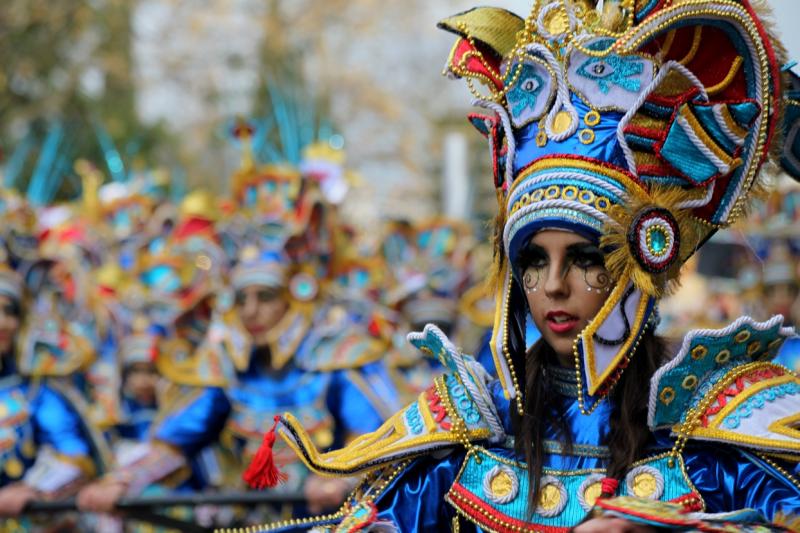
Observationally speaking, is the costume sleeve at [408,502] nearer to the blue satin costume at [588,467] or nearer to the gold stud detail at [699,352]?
the blue satin costume at [588,467]

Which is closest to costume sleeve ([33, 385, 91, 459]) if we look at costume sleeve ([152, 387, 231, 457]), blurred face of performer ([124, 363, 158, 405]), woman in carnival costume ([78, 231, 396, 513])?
woman in carnival costume ([78, 231, 396, 513])

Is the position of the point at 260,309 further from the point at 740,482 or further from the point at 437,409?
the point at 740,482

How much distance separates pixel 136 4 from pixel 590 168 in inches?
963

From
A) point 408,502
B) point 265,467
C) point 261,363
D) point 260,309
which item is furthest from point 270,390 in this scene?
point 408,502

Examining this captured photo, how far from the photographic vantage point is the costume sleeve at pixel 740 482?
115 inches

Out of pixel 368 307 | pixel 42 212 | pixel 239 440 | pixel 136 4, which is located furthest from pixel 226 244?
pixel 136 4

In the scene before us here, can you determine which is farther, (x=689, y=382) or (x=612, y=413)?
(x=612, y=413)

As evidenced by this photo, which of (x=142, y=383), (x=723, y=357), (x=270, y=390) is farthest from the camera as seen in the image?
(x=142, y=383)

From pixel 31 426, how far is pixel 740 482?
529 cm

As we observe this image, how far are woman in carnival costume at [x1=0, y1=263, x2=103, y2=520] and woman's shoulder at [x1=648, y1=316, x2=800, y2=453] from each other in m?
4.76

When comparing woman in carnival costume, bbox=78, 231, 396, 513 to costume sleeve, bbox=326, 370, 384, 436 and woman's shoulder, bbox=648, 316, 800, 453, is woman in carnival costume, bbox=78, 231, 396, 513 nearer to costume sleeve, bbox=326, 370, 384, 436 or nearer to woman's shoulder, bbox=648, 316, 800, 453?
costume sleeve, bbox=326, 370, 384, 436

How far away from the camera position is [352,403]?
7.04 m

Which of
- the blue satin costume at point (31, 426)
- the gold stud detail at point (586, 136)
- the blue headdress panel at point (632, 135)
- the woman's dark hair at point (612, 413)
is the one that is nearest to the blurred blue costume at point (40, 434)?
the blue satin costume at point (31, 426)

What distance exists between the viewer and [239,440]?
7.37m
